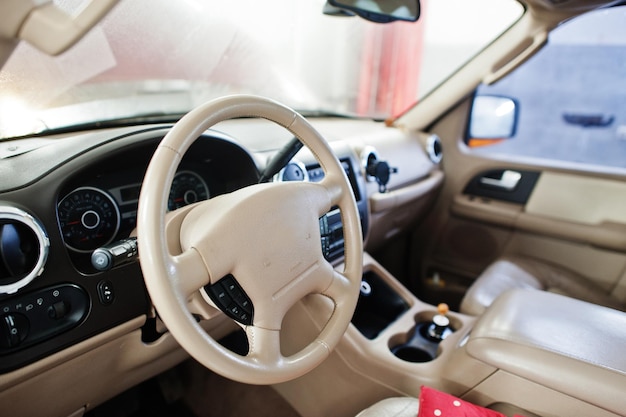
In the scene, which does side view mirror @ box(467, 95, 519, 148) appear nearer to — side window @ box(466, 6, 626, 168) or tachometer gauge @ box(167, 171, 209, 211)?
side window @ box(466, 6, 626, 168)

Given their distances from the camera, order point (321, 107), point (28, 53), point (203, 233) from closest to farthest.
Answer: point (203, 233) < point (28, 53) < point (321, 107)

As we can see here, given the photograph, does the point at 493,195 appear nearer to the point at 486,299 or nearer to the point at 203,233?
the point at 486,299

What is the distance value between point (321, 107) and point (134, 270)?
4.65ft

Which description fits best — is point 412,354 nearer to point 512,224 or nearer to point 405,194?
point 405,194

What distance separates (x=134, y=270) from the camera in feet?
3.23

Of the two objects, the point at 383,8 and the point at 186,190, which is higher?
the point at 383,8

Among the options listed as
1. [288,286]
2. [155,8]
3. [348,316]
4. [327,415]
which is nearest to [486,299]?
[327,415]

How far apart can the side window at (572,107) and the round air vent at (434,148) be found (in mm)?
178

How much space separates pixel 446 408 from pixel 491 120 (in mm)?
1695

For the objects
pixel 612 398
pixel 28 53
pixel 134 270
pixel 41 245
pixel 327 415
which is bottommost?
pixel 327 415

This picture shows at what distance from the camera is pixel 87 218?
96 cm

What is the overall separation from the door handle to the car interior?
0.18 m

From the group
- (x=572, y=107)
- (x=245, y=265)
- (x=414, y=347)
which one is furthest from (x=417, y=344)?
(x=572, y=107)

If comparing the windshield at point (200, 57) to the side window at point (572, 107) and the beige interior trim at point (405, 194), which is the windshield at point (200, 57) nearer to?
the side window at point (572, 107)
